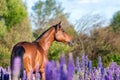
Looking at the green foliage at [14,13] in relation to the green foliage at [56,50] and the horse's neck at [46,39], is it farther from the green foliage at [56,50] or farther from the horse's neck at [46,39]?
the horse's neck at [46,39]

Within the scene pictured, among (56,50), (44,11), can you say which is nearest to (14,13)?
(56,50)

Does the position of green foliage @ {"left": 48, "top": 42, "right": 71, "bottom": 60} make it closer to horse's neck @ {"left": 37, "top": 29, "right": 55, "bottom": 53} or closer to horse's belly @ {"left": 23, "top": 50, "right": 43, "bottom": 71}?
horse's neck @ {"left": 37, "top": 29, "right": 55, "bottom": 53}

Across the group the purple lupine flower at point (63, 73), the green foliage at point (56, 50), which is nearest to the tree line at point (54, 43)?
the green foliage at point (56, 50)

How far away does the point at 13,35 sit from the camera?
28.0 m

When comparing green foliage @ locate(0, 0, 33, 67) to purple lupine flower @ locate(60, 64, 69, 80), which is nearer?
purple lupine flower @ locate(60, 64, 69, 80)

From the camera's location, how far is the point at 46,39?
31.9 ft

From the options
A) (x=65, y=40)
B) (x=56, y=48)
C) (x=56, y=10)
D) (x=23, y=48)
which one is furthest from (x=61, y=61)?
(x=56, y=10)

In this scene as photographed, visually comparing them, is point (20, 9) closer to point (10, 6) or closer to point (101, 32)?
point (10, 6)

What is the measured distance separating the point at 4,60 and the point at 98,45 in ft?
34.0

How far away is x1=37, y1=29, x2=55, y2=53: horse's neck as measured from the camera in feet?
31.6

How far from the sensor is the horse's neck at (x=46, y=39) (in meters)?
9.62

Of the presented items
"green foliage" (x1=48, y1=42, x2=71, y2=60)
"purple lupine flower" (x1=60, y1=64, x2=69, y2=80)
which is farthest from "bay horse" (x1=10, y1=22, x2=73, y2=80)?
"green foliage" (x1=48, y1=42, x2=71, y2=60)

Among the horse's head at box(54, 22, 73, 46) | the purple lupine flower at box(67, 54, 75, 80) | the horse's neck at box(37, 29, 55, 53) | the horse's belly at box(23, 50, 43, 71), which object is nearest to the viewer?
the purple lupine flower at box(67, 54, 75, 80)

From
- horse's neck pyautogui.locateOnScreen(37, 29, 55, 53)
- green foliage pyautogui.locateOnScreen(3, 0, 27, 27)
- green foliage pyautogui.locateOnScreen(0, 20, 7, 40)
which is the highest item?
green foliage pyautogui.locateOnScreen(3, 0, 27, 27)
